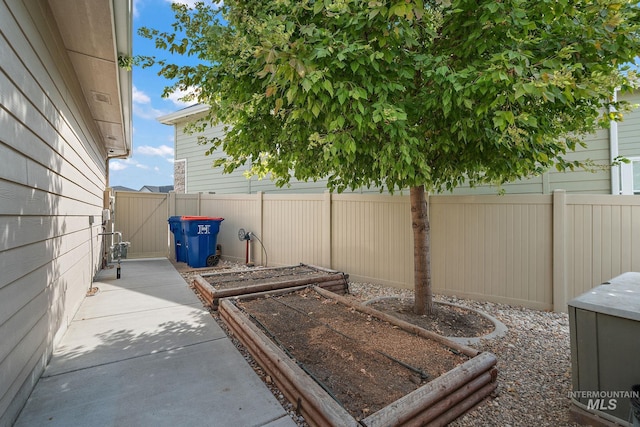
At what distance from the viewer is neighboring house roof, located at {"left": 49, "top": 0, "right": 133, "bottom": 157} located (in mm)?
2428

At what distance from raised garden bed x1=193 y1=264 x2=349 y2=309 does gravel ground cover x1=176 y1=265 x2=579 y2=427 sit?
1.47 ft

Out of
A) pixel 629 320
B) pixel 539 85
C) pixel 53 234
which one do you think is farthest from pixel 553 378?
pixel 53 234

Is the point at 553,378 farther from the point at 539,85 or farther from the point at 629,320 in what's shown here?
the point at 539,85

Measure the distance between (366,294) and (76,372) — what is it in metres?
3.64

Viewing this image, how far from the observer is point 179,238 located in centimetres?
750

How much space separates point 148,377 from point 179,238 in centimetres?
546

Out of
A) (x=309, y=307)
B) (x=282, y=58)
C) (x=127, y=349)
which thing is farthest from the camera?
(x=309, y=307)

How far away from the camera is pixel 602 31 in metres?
2.21

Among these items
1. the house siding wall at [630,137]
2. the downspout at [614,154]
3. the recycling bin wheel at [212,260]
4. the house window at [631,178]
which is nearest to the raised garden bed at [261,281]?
the recycling bin wheel at [212,260]

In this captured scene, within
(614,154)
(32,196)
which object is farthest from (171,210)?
(614,154)

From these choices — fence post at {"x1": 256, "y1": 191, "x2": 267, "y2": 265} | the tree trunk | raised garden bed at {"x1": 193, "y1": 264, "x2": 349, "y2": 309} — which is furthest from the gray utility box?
fence post at {"x1": 256, "y1": 191, "x2": 267, "y2": 265}

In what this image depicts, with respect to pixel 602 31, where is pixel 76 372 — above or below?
below

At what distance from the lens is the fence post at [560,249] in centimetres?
396

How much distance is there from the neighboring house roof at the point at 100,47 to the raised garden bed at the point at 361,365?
2.83 metres
